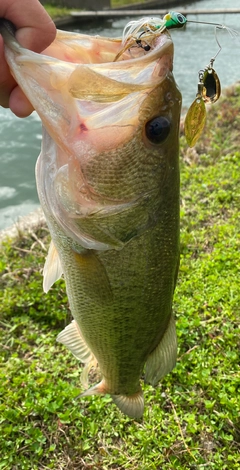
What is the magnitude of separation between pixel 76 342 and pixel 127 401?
0.34 meters

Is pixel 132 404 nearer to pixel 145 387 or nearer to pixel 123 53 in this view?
pixel 145 387

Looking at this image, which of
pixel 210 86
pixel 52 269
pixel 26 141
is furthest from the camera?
pixel 26 141

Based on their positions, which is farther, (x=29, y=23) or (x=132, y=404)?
(x=132, y=404)

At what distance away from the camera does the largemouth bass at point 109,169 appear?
122 centimetres

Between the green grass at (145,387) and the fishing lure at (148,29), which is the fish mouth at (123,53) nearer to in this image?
the fishing lure at (148,29)

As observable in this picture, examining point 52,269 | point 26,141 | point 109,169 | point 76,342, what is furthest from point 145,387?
point 26,141

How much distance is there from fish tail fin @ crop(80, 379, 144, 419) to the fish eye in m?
1.10

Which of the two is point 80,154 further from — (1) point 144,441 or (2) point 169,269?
(1) point 144,441

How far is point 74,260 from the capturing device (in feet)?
4.77

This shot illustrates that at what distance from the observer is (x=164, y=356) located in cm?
174

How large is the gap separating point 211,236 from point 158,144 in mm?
2811

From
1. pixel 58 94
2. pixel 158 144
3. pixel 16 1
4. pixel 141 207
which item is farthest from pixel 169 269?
pixel 16 1

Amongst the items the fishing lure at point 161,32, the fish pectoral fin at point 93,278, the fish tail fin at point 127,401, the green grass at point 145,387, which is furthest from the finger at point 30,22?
the green grass at point 145,387

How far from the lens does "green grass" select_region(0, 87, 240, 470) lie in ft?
7.88
